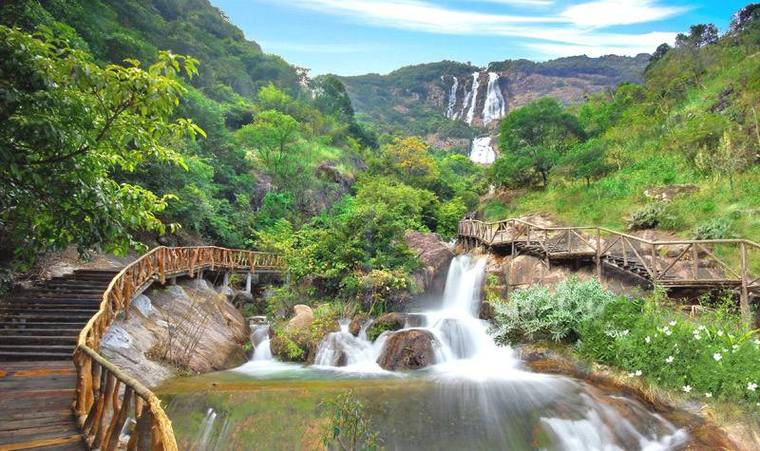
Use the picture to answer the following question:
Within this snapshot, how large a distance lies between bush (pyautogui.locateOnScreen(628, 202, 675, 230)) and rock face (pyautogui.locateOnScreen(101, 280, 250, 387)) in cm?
1599

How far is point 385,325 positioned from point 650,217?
38.9 feet

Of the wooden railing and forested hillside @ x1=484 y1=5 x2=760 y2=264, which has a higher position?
forested hillside @ x1=484 y1=5 x2=760 y2=264

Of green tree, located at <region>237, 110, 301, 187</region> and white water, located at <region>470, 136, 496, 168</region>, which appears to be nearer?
green tree, located at <region>237, 110, 301, 187</region>

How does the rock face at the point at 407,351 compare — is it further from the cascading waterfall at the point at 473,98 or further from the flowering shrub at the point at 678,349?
the cascading waterfall at the point at 473,98

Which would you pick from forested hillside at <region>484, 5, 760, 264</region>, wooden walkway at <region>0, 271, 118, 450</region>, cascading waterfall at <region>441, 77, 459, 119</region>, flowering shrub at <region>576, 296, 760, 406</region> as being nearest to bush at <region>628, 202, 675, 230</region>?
forested hillside at <region>484, 5, 760, 264</region>

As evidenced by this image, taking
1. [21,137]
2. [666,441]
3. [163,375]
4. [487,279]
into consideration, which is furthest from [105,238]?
[487,279]

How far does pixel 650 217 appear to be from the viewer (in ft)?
56.9

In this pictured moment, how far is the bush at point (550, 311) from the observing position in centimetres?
1125

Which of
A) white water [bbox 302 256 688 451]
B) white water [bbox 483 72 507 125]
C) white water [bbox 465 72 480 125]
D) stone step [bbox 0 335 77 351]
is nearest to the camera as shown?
white water [bbox 302 256 688 451]

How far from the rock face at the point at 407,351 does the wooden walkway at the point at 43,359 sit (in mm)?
7466

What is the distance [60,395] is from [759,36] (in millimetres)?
41210

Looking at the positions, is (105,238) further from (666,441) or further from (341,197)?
(341,197)

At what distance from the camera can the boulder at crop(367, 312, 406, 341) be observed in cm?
1386

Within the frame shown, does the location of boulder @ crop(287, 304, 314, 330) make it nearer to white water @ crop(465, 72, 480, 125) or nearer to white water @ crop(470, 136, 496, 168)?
white water @ crop(470, 136, 496, 168)
